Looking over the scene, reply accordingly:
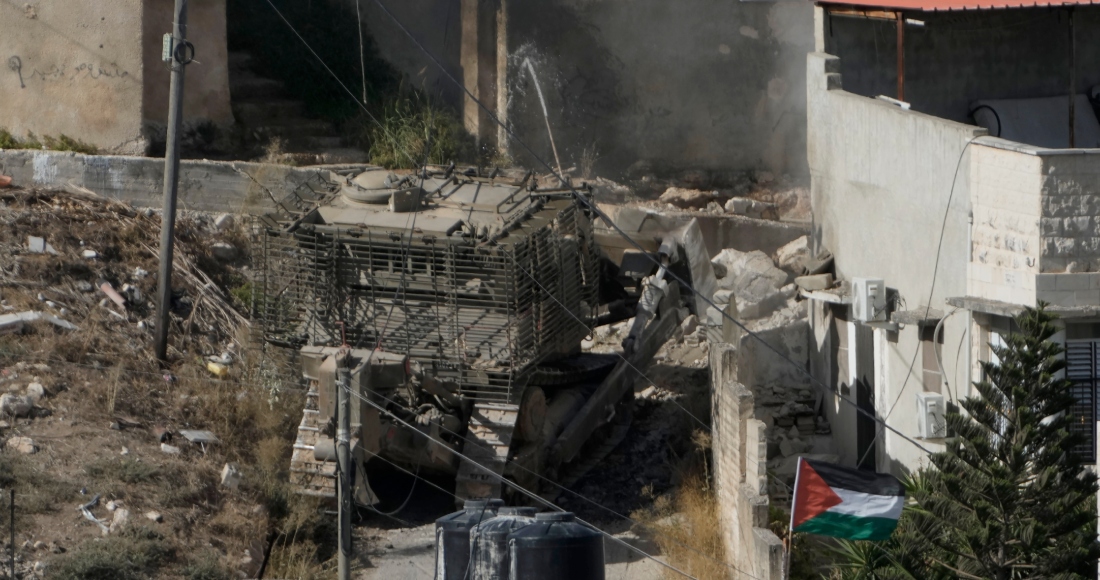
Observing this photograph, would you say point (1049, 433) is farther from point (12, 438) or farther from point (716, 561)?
point (12, 438)

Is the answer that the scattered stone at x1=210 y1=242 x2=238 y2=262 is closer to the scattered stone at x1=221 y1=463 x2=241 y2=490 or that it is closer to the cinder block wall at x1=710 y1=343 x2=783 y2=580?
the scattered stone at x1=221 y1=463 x2=241 y2=490

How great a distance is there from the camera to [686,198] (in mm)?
23734

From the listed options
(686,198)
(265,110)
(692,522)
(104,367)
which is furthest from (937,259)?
(265,110)

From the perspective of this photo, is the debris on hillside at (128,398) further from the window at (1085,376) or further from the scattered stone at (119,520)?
the window at (1085,376)

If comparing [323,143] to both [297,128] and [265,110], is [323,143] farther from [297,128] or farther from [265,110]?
[265,110]

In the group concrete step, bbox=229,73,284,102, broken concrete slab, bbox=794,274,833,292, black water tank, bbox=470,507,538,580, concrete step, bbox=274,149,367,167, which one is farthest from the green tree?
concrete step, bbox=229,73,284,102

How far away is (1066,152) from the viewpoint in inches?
579

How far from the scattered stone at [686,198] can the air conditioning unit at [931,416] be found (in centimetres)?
823

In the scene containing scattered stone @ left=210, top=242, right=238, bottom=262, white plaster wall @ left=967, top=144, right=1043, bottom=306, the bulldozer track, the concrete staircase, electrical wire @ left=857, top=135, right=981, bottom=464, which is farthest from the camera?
the concrete staircase

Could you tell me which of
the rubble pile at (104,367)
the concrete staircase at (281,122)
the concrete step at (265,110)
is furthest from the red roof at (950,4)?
the concrete step at (265,110)

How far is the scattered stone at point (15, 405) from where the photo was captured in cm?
1673

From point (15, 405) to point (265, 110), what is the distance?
800 cm

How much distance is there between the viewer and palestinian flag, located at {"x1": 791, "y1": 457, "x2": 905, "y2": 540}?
1305cm

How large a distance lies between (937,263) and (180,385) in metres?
7.90
